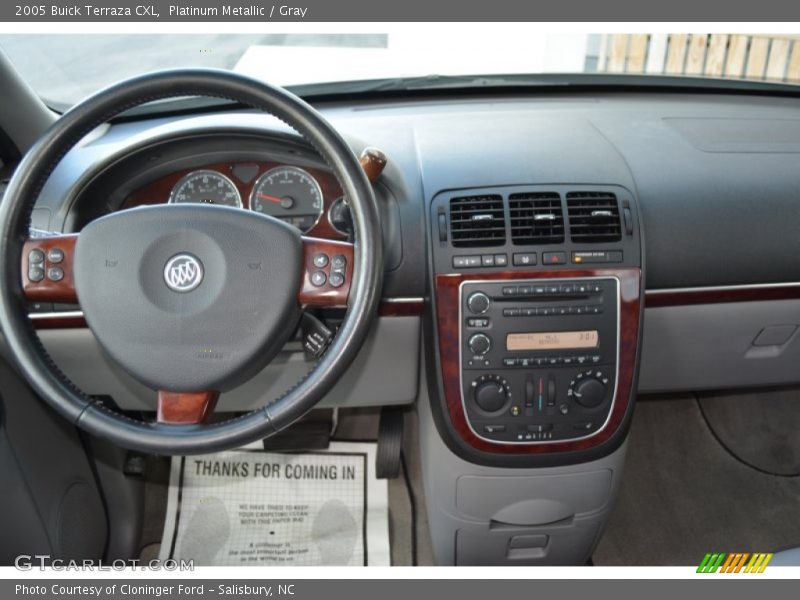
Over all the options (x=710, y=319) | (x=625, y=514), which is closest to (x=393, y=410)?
(x=625, y=514)

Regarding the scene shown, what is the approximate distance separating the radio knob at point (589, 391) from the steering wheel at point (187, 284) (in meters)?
0.50

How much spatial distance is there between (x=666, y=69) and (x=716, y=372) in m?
0.83

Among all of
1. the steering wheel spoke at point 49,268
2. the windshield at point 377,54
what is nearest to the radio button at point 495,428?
the steering wheel spoke at point 49,268

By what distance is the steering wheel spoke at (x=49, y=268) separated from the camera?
3.12ft

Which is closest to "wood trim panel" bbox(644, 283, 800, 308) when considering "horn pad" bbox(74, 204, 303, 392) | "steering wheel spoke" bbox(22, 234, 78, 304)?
"horn pad" bbox(74, 204, 303, 392)

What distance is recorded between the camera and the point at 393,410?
5.78ft

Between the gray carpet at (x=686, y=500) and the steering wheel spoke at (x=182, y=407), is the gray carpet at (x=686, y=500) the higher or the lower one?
the lower one

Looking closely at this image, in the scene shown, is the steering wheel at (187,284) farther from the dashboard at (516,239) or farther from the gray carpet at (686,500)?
the gray carpet at (686,500)

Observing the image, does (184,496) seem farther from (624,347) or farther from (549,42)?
(549,42)

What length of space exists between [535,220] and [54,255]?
0.78m

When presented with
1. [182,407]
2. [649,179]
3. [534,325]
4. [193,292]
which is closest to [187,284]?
[193,292]

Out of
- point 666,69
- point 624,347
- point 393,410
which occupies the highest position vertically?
point 666,69

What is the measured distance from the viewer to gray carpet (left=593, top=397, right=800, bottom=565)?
1716 millimetres

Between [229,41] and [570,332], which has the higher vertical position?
[229,41]
